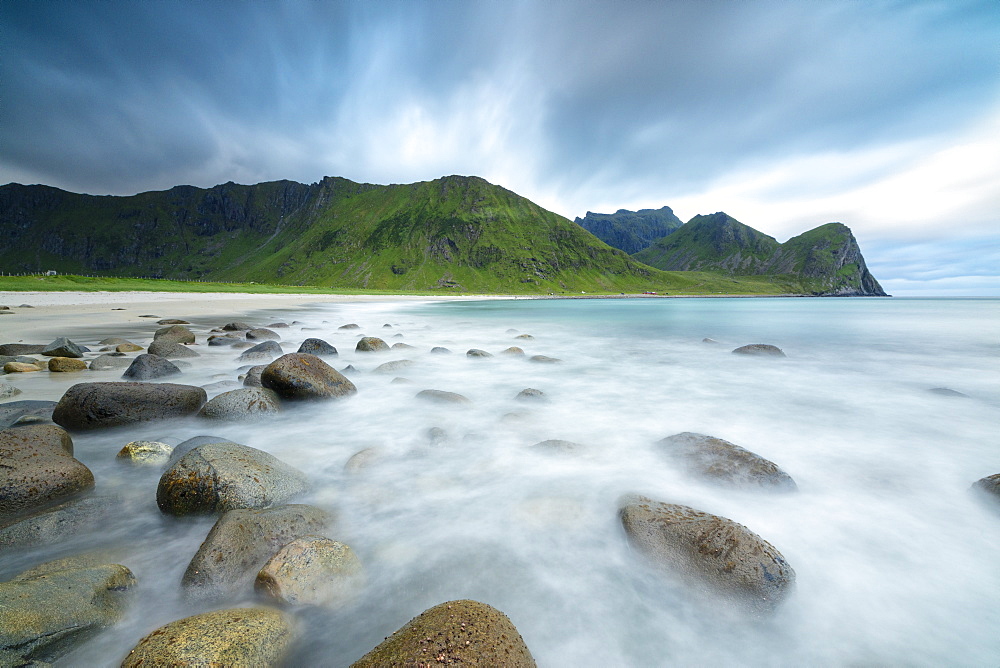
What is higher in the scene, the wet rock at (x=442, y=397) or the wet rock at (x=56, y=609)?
the wet rock at (x=56, y=609)

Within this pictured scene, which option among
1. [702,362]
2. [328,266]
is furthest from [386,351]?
[328,266]

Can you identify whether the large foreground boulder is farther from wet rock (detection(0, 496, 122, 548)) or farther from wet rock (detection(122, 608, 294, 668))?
wet rock (detection(122, 608, 294, 668))

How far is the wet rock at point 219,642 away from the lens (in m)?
2.05

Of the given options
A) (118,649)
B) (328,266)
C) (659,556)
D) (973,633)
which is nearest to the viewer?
(118,649)

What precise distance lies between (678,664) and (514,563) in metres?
1.43

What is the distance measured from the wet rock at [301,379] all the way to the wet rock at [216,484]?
328cm

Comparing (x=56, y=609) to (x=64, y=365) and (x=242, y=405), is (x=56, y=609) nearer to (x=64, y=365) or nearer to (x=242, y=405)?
(x=242, y=405)

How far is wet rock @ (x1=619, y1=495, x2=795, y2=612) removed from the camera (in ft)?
10.0

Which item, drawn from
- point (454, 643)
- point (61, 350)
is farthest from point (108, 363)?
point (454, 643)

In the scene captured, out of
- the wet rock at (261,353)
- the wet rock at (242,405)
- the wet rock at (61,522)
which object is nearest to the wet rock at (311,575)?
the wet rock at (61,522)

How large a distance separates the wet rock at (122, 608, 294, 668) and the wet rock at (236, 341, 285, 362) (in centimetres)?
1025

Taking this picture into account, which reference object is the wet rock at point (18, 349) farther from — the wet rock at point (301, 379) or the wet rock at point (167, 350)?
the wet rock at point (301, 379)

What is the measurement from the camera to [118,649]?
94.9 inches

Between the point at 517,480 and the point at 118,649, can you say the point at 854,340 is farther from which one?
the point at 118,649
